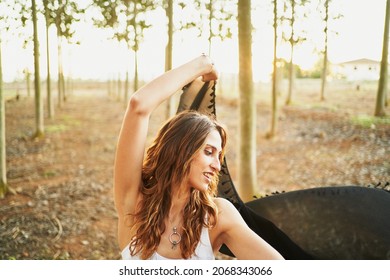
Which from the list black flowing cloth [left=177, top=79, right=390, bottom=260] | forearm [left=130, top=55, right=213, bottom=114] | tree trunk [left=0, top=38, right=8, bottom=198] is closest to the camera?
forearm [left=130, top=55, right=213, bottom=114]

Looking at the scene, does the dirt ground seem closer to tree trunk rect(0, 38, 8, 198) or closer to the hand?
tree trunk rect(0, 38, 8, 198)

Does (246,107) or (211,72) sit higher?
(211,72)

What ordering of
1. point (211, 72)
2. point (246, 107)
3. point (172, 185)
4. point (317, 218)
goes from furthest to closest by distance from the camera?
point (246, 107) → point (317, 218) → point (211, 72) → point (172, 185)

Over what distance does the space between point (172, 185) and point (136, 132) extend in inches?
8.7

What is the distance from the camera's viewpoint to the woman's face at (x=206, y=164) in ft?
3.67

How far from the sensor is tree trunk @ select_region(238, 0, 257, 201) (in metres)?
3.08

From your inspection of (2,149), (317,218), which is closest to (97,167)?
(2,149)

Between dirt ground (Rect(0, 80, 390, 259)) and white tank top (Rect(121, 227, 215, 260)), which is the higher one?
white tank top (Rect(121, 227, 215, 260))

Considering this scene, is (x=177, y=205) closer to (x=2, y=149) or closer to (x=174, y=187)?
(x=174, y=187)

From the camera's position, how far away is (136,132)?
1.05m

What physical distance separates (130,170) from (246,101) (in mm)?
2480

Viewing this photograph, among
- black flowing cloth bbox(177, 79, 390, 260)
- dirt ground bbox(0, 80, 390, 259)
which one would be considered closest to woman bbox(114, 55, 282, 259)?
black flowing cloth bbox(177, 79, 390, 260)

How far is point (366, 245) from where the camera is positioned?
1.58 metres
